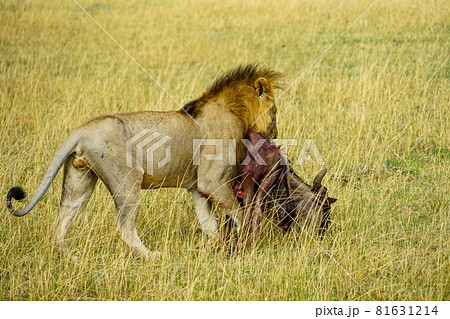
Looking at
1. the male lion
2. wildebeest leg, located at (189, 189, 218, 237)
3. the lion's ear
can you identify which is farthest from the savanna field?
the lion's ear

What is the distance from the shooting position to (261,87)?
5090 mm

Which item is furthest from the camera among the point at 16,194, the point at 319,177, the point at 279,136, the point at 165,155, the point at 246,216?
the point at 279,136

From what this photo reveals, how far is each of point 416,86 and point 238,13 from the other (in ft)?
24.1

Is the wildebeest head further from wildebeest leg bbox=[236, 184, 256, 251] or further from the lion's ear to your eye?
the lion's ear

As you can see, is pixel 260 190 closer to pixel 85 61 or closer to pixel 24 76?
pixel 24 76

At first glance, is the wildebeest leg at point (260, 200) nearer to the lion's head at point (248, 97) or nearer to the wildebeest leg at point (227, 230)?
the wildebeest leg at point (227, 230)

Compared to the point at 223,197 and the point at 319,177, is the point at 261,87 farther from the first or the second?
the point at 223,197

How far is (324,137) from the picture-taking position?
6.97m

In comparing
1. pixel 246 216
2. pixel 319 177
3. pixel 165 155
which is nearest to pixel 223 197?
pixel 246 216

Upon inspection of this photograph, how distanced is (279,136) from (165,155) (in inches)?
112

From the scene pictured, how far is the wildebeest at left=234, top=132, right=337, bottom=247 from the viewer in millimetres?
4820

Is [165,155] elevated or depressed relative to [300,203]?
Result: elevated

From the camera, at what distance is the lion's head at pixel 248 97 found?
496cm

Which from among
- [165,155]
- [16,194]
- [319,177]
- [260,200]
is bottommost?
[260,200]
